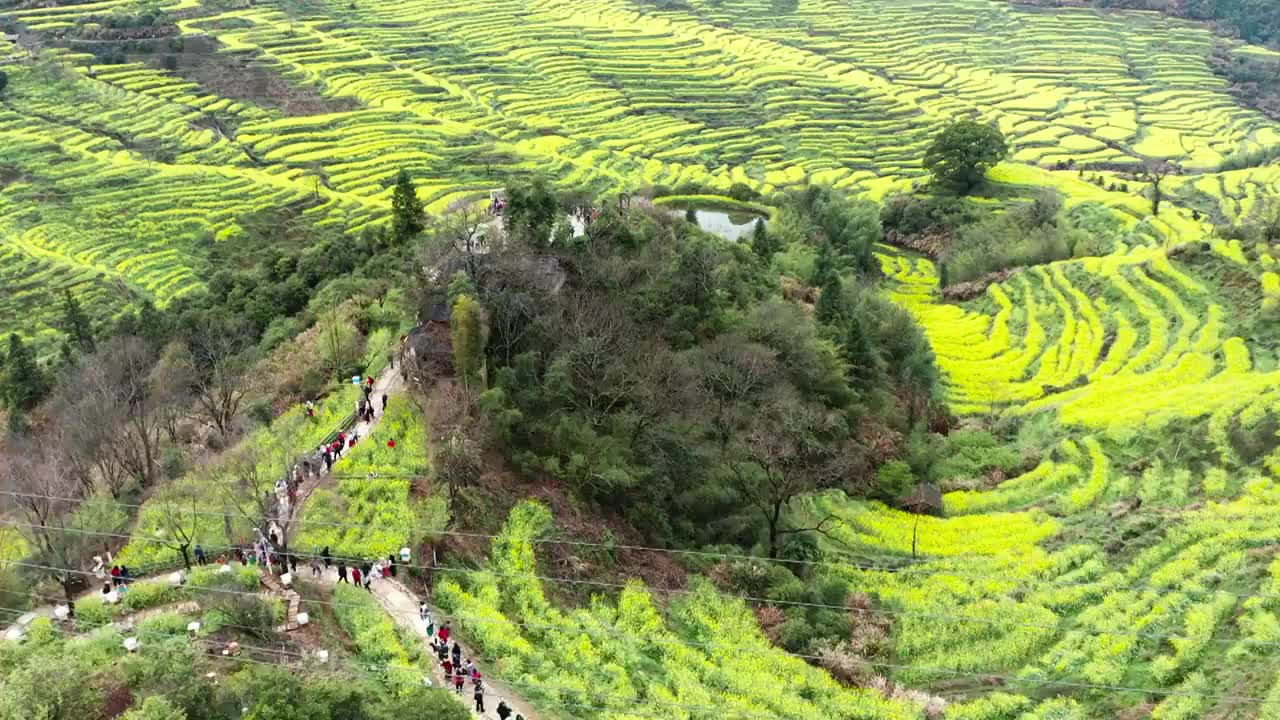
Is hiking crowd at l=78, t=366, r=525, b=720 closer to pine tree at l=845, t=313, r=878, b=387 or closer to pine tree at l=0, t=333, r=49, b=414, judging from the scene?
pine tree at l=0, t=333, r=49, b=414

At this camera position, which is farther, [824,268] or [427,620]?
[824,268]

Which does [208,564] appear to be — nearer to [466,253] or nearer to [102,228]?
[466,253]

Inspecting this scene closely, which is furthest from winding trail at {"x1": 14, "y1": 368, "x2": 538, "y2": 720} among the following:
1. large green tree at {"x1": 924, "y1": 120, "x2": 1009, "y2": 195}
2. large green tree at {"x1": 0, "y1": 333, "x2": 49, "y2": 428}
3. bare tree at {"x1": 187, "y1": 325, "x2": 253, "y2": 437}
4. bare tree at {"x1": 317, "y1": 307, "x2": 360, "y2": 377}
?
large green tree at {"x1": 924, "y1": 120, "x2": 1009, "y2": 195}

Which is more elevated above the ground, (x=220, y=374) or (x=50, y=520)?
(x=220, y=374)

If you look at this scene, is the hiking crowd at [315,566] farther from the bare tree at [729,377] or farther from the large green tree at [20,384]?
the large green tree at [20,384]

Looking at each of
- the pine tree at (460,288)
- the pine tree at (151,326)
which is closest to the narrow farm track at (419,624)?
the pine tree at (460,288)

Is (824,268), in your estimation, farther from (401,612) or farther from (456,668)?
(456,668)

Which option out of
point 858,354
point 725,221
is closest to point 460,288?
point 858,354

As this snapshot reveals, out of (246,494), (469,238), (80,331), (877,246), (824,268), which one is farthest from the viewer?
(877,246)
